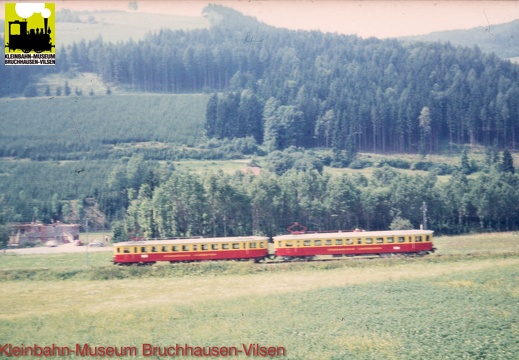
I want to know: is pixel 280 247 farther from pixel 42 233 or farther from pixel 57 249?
pixel 42 233

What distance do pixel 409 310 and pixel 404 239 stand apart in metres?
15.1

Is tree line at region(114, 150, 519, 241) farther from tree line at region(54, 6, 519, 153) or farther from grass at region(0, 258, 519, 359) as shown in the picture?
tree line at region(54, 6, 519, 153)

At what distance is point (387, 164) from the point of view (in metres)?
76.9

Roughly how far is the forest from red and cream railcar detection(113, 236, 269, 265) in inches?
439

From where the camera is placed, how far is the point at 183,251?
43.0 m

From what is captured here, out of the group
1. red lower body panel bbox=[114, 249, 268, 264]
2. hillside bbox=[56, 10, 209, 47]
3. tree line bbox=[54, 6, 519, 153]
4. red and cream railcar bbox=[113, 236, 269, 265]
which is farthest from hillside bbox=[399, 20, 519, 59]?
hillside bbox=[56, 10, 209, 47]

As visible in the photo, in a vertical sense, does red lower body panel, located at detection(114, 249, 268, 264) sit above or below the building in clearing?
below

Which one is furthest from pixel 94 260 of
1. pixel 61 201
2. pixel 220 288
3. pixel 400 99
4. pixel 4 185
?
pixel 400 99

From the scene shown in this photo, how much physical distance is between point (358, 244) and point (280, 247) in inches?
244

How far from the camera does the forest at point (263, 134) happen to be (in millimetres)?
56750

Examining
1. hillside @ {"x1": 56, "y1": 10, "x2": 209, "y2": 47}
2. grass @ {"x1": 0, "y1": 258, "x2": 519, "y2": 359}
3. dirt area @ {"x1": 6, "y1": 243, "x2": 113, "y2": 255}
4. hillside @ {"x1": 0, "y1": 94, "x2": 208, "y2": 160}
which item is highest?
hillside @ {"x1": 56, "y1": 10, "x2": 209, "y2": 47}

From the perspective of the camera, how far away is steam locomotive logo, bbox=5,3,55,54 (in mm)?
25750

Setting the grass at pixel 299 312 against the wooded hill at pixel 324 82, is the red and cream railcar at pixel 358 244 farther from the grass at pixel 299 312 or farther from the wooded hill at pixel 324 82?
the wooded hill at pixel 324 82

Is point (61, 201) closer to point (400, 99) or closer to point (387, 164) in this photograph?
point (387, 164)
